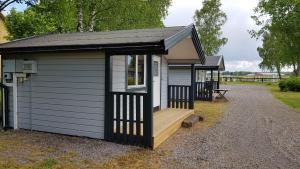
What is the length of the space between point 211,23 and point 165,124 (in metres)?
29.4

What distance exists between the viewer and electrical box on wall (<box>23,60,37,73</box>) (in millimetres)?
6723

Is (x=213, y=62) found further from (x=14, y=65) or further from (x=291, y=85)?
(x=14, y=65)

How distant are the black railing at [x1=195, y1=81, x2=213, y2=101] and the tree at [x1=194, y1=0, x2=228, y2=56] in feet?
61.9

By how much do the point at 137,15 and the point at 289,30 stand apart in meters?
12.3

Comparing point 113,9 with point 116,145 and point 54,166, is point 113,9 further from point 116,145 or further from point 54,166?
point 54,166

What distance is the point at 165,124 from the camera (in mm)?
7062

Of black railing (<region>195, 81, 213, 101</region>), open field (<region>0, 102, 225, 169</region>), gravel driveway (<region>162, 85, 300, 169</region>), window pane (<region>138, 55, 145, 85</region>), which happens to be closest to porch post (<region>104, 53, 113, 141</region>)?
open field (<region>0, 102, 225, 169</region>)

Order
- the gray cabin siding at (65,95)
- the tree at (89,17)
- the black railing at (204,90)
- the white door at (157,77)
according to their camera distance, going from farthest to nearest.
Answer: the black railing at (204,90) < the tree at (89,17) < the white door at (157,77) < the gray cabin siding at (65,95)

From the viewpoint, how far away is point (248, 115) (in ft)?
35.4

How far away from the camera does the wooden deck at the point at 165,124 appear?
19.9 ft

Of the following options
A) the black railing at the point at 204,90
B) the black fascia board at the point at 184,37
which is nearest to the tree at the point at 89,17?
the black railing at the point at 204,90

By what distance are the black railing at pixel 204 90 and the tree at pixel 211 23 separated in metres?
18.9

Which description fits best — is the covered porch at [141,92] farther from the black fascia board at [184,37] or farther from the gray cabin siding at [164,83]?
the gray cabin siding at [164,83]

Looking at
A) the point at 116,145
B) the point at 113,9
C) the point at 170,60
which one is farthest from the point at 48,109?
the point at 113,9
